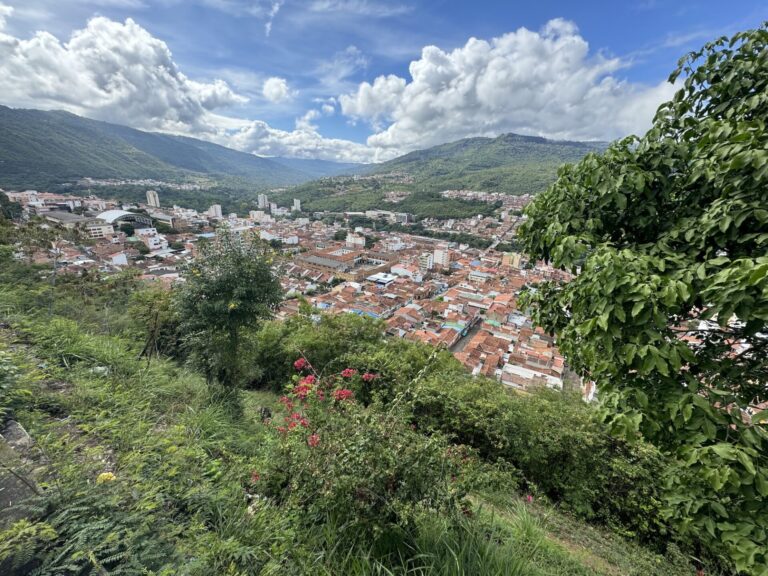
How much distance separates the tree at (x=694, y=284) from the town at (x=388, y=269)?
4186 millimetres

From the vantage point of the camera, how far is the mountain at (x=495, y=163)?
96.8 m

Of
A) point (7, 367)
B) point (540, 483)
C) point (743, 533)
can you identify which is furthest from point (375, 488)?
point (540, 483)

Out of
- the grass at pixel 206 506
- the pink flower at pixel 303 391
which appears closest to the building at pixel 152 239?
the grass at pixel 206 506

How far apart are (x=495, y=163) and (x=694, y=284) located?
151 metres

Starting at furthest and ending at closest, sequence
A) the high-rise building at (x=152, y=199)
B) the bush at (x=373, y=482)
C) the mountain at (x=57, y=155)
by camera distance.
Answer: the mountain at (x=57, y=155) < the high-rise building at (x=152, y=199) < the bush at (x=373, y=482)

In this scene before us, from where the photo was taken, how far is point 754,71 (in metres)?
1.74

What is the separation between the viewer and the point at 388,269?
42.7m

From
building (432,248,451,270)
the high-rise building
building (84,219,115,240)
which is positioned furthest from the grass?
the high-rise building

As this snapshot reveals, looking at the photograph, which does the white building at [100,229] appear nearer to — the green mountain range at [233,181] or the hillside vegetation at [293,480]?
the green mountain range at [233,181]

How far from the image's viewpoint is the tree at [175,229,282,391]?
4.29 m

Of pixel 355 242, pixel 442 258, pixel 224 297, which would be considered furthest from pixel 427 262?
pixel 224 297

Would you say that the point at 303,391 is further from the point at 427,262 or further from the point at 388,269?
the point at 427,262

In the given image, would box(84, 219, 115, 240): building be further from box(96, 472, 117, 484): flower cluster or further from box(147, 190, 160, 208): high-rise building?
box(96, 472, 117, 484): flower cluster

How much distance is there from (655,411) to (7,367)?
14.3 ft
